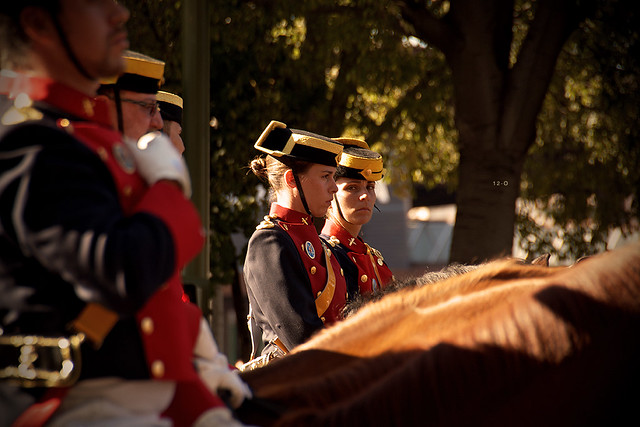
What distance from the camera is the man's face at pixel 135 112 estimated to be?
8.51 feet

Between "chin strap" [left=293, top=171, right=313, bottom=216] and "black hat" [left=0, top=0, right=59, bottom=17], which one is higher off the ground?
"black hat" [left=0, top=0, right=59, bottom=17]

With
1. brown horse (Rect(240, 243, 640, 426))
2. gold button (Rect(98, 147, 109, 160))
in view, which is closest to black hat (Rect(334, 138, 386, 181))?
brown horse (Rect(240, 243, 640, 426))

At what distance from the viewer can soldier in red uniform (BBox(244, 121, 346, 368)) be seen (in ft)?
11.6

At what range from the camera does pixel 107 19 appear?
5.14 ft

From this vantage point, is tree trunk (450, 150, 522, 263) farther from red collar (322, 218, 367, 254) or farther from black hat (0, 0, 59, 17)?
black hat (0, 0, 59, 17)

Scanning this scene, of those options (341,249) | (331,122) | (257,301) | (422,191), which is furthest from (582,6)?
(422,191)

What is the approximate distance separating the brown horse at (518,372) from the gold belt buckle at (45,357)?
490 millimetres

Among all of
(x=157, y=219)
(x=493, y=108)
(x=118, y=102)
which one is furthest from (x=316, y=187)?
(x=493, y=108)

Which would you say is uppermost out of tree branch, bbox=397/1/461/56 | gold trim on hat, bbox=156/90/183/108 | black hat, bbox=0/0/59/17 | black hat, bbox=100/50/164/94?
tree branch, bbox=397/1/461/56

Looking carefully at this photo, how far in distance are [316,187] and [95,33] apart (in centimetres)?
266

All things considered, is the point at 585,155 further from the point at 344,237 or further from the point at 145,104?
the point at 145,104

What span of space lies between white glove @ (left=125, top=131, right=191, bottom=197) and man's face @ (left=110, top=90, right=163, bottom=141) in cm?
99

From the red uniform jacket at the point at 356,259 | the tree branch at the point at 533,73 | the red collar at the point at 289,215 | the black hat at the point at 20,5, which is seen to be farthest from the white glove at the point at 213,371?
the tree branch at the point at 533,73

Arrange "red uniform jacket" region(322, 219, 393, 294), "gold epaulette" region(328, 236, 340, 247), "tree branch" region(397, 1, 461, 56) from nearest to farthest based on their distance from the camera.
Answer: "red uniform jacket" region(322, 219, 393, 294)
"gold epaulette" region(328, 236, 340, 247)
"tree branch" region(397, 1, 461, 56)
